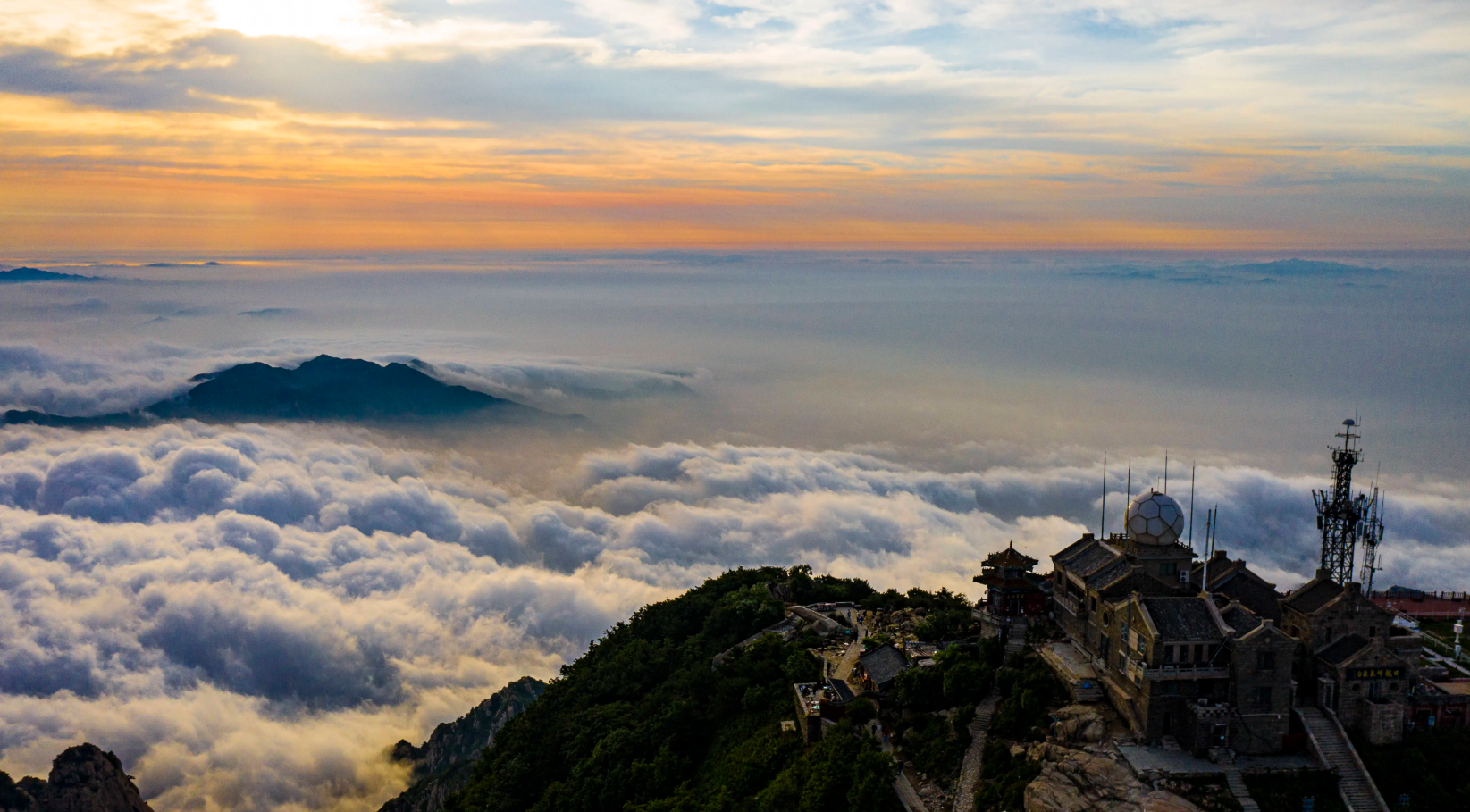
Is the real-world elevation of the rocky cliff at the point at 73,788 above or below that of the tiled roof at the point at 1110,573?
below

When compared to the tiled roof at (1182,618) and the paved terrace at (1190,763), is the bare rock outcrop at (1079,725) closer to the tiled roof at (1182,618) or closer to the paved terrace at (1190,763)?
the paved terrace at (1190,763)

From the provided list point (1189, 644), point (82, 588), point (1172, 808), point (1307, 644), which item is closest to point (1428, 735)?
point (1307, 644)

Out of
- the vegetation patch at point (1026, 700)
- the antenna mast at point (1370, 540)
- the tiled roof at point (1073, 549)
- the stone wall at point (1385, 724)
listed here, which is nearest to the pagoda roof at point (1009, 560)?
the tiled roof at point (1073, 549)

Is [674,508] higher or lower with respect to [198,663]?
higher

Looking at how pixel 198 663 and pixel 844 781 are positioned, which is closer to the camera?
pixel 844 781

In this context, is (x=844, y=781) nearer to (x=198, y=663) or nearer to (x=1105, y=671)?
(x=1105, y=671)

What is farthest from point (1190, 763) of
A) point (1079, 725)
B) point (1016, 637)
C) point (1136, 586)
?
point (1016, 637)
